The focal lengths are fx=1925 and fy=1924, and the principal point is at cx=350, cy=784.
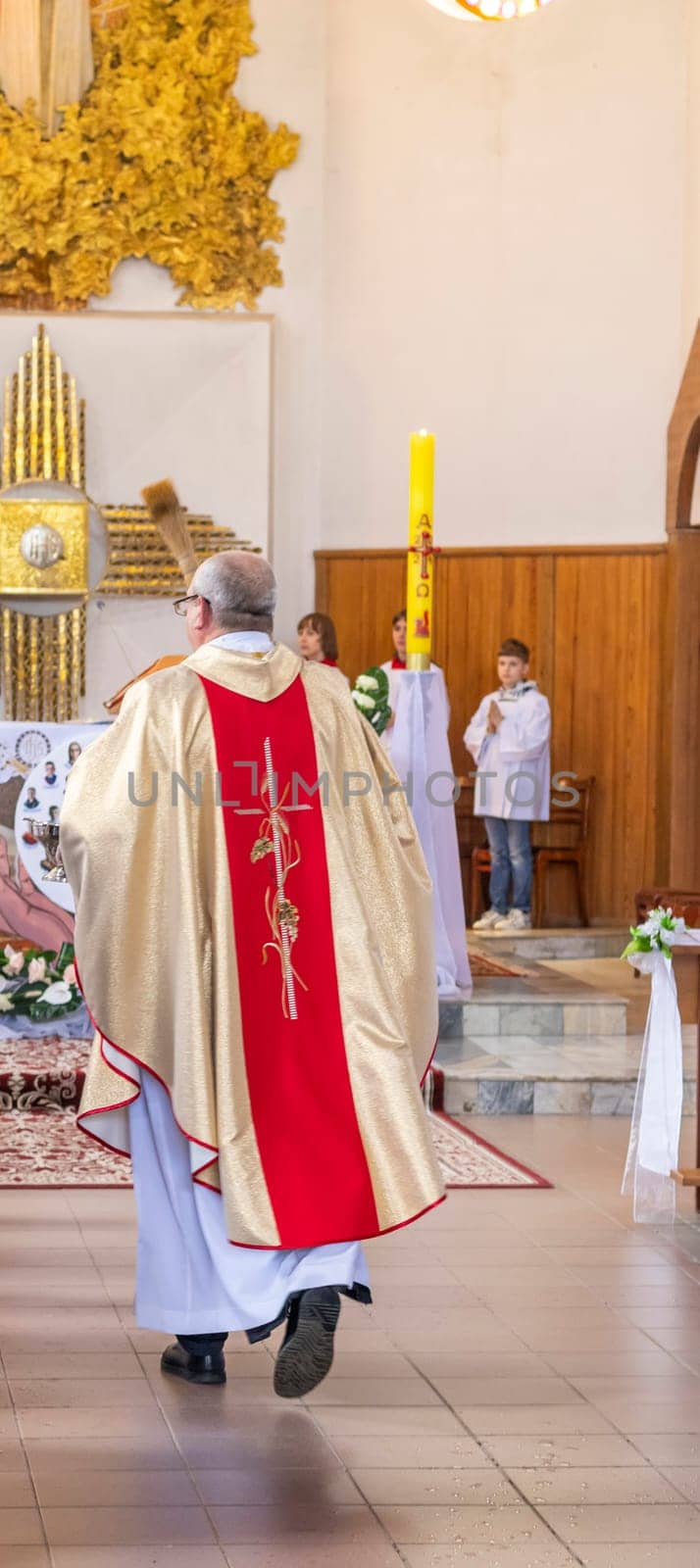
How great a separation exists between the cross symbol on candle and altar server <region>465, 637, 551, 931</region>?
13.3ft

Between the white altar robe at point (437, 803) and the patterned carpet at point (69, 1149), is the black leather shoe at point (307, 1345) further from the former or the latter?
the white altar robe at point (437, 803)

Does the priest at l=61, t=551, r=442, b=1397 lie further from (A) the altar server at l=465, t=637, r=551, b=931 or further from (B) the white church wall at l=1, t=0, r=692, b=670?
(B) the white church wall at l=1, t=0, r=692, b=670

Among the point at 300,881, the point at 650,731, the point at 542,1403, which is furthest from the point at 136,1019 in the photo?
the point at 650,731

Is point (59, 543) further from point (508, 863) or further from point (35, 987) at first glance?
point (35, 987)

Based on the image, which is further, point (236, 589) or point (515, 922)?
point (515, 922)

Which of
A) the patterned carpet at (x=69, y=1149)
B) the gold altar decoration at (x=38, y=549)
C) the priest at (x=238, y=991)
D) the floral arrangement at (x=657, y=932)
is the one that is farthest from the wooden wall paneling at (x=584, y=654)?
the priest at (x=238, y=991)

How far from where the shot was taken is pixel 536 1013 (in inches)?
331

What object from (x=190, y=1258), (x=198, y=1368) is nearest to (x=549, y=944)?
(x=198, y=1368)

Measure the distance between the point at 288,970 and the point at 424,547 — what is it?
141 inches

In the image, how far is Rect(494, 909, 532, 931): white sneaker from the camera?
1148cm

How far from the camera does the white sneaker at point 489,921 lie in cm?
1152

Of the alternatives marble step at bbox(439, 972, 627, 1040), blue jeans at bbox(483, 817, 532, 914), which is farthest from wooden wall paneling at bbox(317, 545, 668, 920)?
marble step at bbox(439, 972, 627, 1040)

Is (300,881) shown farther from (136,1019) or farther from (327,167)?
(327,167)

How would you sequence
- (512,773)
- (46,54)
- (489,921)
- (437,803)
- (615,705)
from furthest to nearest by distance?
(615,705)
(46,54)
(489,921)
(512,773)
(437,803)
